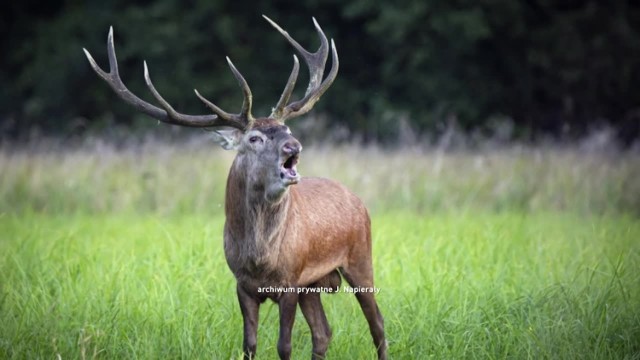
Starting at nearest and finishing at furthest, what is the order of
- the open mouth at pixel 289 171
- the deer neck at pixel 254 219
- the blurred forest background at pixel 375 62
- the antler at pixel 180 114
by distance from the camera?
1. the open mouth at pixel 289 171
2. the deer neck at pixel 254 219
3. the antler at pixel 180 114
4. the blurred forest background at pixel 375 62

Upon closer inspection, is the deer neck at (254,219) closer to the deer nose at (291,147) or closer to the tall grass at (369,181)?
the deer nose at (291,147)

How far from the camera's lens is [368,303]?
5.84 metres

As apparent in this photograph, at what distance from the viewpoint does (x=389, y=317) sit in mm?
6387

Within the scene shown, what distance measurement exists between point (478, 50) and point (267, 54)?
509 cm

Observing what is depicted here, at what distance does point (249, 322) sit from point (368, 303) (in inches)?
35.5

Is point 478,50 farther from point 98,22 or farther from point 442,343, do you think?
point 442,343

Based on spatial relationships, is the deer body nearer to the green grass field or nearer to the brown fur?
the brown fur

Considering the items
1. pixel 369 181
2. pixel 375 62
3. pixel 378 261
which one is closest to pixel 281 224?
pixel 378 261

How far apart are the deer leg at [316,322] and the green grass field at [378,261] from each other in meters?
0.14

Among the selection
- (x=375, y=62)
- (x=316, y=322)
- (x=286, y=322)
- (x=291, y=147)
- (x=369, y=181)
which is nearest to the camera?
(x=291, y=147)

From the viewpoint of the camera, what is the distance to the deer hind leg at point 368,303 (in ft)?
19.0

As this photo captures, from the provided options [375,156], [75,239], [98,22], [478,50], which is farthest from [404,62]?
[75,239]

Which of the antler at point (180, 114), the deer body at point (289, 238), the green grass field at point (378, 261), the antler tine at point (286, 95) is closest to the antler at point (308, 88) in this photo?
the antler tine at point (286, 95)

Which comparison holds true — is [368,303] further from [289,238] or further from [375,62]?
[375,62]
